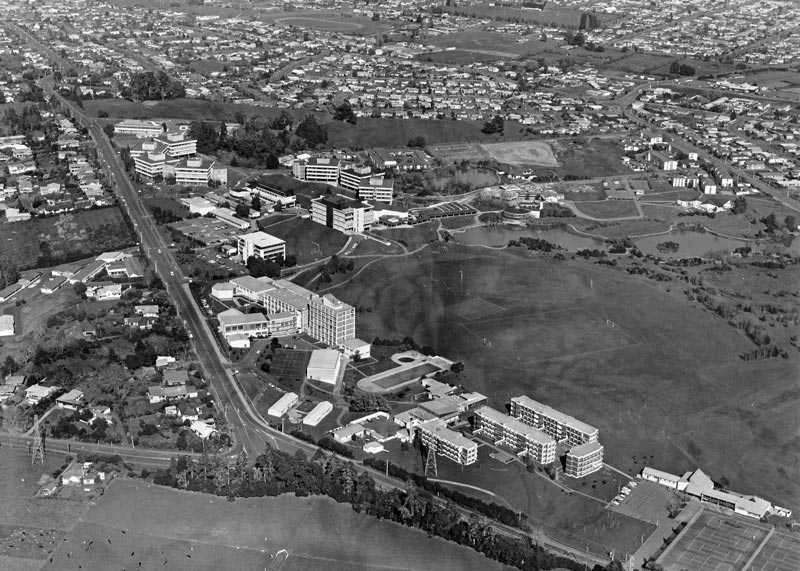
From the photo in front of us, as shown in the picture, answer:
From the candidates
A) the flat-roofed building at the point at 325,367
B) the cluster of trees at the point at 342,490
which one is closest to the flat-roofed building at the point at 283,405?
the flat-roofed building at the point at 325,367

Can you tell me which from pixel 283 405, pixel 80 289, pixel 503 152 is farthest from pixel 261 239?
pixel 503 152

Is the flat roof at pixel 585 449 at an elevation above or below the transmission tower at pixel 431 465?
above

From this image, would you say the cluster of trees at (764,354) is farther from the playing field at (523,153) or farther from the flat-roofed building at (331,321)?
the playing field at (523,153)

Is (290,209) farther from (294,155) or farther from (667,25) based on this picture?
(667,25)

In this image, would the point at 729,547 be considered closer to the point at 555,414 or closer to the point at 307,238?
the point at 555,414

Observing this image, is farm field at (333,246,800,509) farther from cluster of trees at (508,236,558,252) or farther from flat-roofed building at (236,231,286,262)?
flat-roofed building at (236,231,286,262)

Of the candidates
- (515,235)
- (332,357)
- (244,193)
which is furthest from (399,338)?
(244,193)
